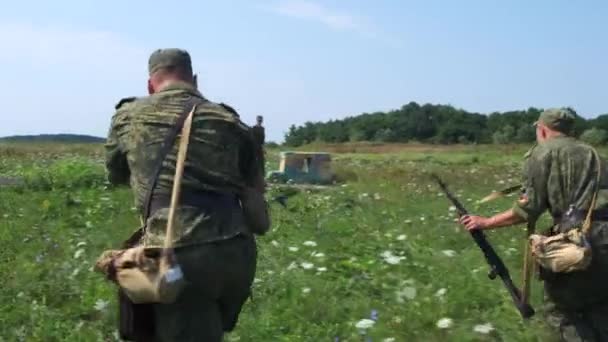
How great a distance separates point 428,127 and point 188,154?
7429 cm

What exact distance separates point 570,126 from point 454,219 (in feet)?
24.5

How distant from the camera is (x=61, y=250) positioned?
34.5ft

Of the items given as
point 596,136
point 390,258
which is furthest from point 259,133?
point 596,136

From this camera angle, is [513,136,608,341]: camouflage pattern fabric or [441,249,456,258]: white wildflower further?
[441,249,456,258]: white wildflower

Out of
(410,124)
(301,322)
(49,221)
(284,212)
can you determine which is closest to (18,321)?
→ (301,322)

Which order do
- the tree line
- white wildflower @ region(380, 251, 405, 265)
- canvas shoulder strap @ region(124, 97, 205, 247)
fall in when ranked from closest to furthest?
canvas shoulder strap @ region(124, 97, 205, 247) < white wildflower @ region(380, 251, 405, 265) < the tree line

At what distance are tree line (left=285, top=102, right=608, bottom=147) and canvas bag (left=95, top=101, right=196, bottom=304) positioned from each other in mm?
64601

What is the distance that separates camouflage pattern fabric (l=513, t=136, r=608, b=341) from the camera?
19.9ft

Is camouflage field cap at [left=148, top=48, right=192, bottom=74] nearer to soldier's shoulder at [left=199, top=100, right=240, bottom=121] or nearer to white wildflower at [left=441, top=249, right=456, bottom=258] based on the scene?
soldier's shoulder at [left=199, top=100, right=240, bottom=121]

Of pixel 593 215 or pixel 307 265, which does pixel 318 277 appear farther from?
pixel 593 215

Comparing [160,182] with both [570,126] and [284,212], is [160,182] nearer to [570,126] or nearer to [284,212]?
[570,126]

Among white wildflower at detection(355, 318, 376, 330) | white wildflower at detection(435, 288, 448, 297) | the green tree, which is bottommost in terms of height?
white wildflower at detection(355, 318, 376, 330)

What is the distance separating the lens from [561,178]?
6.13 meters

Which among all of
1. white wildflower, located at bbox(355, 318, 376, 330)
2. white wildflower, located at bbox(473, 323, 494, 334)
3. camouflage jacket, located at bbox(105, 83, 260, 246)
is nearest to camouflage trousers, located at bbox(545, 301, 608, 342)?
white wildflower, located at bbox(473, 323, 494, 334)
